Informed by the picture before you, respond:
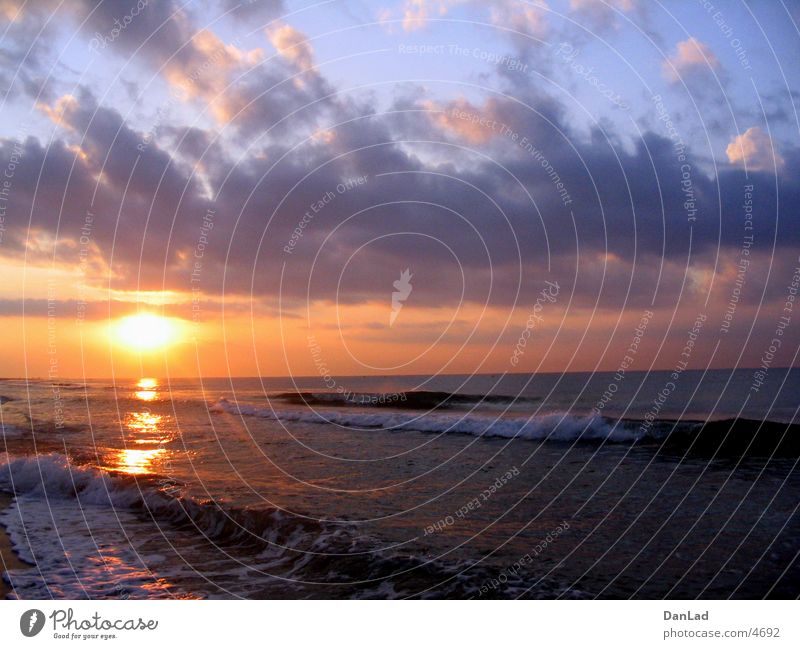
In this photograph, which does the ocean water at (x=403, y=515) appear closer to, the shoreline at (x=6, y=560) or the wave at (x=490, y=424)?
the shoreline at (x=6, y=560)

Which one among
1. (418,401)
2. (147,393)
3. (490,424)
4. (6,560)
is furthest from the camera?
(147,393)

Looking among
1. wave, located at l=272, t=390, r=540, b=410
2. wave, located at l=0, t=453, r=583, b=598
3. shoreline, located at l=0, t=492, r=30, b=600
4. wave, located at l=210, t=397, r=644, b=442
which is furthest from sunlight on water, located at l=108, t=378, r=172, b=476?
wave, located at l=272, t=390, r=540, b=410

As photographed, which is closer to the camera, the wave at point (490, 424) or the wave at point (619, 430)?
the wave at point (619, 430)

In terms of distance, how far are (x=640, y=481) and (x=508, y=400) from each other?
36.1m

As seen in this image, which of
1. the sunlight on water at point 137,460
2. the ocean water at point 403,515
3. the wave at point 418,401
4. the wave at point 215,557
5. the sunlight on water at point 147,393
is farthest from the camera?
the sunlight on water at point 147,393

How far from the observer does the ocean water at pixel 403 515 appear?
9211 mm

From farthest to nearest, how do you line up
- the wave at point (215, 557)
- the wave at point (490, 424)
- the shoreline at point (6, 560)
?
the wave at point (490, 424), the wave at point (215, 557), the shoreline at point (6, 560)

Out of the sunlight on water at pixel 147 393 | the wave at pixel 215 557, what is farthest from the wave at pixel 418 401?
the wave at pixel 215 557

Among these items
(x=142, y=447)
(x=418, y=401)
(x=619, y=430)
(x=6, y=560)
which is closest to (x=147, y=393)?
(x=418, y=401)

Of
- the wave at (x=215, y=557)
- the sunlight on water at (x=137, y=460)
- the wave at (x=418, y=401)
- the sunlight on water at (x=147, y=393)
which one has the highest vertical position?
the sunlight on water at (x=147, y=393)

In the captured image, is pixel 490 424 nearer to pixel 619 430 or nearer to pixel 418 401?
pixel 619 430

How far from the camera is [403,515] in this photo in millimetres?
12555

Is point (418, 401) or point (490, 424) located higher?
point (418, 401)

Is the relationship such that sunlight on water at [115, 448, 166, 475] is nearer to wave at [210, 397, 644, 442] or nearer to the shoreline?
the shoreline
